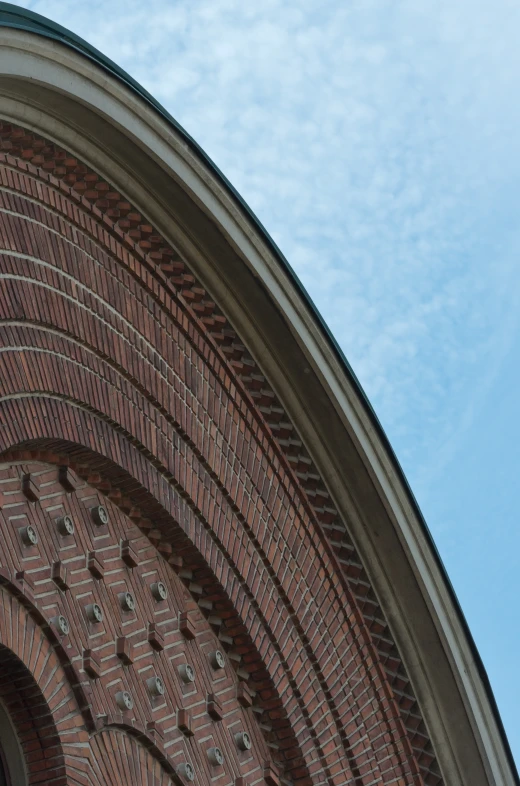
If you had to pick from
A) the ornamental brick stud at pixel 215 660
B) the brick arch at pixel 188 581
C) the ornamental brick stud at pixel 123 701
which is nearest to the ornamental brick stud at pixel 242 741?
the brick arch at pixel 188 581

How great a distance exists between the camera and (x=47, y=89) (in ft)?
25.0

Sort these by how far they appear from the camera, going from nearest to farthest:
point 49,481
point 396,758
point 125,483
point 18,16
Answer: point 18,16 → point 49,481 → point 125,483 → point 396,758

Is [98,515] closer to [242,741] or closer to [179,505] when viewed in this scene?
[179,505]

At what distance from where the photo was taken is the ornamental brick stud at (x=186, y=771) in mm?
7961

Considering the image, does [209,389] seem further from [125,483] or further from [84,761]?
[84,761]

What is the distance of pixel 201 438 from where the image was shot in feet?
30.7

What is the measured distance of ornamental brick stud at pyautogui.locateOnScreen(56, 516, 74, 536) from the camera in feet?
24.3

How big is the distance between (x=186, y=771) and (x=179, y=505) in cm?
204

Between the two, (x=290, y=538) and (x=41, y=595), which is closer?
(x=41, y=595)

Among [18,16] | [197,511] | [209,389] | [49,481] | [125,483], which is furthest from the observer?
[209,389]

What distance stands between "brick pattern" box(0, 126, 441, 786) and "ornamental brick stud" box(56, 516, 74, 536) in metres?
0.49

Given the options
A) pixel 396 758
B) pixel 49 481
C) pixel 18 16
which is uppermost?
pixel 18 16

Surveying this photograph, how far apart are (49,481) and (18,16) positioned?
9.94 feet

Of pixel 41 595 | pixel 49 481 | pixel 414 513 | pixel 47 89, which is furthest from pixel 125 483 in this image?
pixel 414 513
